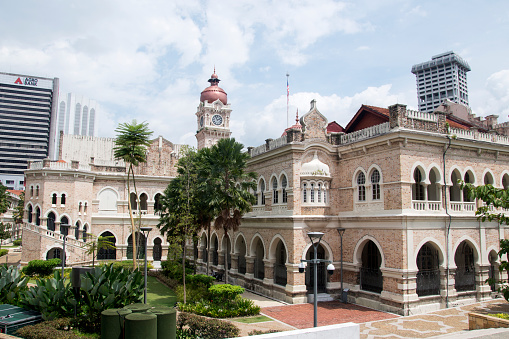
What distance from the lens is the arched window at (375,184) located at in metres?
22.3

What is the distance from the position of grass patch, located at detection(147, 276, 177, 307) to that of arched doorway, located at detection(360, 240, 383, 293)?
36.6 feet

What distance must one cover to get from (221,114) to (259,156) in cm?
2914

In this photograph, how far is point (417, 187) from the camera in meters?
23.5

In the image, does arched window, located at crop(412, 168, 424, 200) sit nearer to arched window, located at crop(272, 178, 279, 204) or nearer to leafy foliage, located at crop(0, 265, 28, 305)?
arched window, located at crop(272, 178, 279, 204)

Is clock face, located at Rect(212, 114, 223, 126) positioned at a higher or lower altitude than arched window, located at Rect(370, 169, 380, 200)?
higher

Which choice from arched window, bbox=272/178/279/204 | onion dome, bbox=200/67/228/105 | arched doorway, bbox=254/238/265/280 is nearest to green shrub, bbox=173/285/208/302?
arched doorway, bbox=254/238/265/280

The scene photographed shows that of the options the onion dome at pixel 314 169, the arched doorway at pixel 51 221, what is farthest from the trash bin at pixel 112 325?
the arched doorway at pixel 51 221

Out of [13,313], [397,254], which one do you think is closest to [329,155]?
[397,254]

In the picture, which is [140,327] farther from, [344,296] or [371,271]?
[371,271]

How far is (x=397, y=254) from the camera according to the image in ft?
66.4

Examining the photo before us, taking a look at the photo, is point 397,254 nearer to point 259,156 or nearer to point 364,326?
point 364,326

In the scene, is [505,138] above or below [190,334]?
above

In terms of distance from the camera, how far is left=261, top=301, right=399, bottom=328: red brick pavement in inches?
740

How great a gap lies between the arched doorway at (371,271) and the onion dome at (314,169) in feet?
17.3
